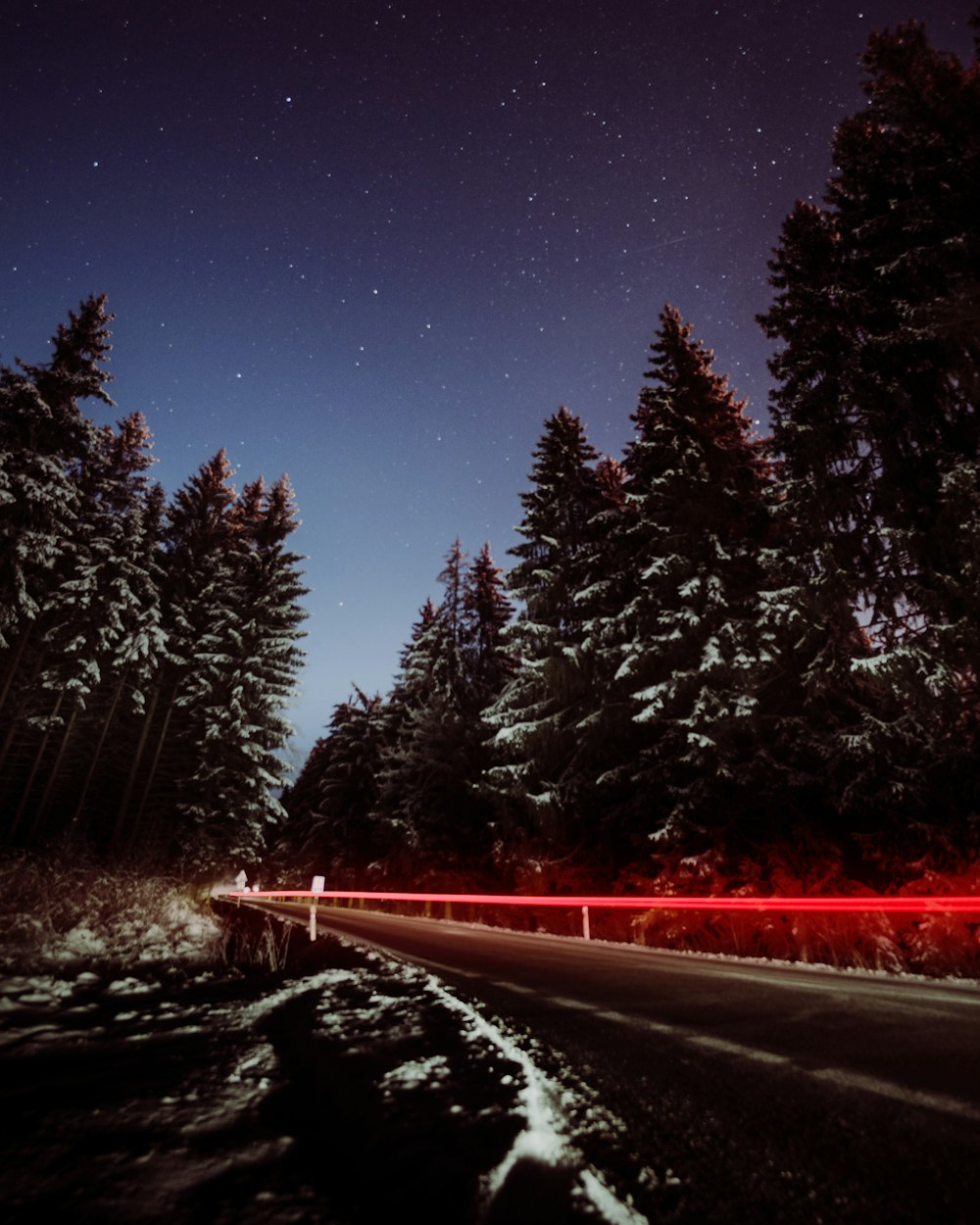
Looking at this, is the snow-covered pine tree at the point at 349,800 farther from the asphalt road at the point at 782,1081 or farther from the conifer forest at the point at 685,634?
the asphalt road at the point at 782,1081

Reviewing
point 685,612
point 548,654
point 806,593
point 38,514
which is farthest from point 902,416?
point 38,514

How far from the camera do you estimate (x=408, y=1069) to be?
312cm

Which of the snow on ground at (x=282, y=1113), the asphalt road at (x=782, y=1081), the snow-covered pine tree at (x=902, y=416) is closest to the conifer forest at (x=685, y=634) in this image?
the snow-covered pine tree at (x=902, y=416)

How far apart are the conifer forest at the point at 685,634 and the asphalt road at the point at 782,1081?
5723mm

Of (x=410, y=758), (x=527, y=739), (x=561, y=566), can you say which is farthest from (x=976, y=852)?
(x=410, y=758)

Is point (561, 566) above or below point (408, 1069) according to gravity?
above

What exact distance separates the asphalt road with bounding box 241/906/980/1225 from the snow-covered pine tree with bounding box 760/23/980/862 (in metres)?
5.41

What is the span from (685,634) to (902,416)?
5.78m

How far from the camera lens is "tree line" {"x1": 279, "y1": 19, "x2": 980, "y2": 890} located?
9859 mm

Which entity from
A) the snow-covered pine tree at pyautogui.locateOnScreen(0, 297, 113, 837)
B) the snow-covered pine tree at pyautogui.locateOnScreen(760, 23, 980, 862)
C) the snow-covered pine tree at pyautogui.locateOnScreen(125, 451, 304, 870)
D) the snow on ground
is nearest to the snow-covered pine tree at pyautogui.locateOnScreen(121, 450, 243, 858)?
the snow-covered pine tree at pyautogui.locateOnScreen(125, 451, 304, 870)

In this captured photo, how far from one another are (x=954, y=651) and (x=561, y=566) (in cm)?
1049

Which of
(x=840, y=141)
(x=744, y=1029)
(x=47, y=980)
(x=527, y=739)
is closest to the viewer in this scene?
(x=744, y=1029)

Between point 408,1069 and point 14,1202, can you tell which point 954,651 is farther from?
point 14,1202

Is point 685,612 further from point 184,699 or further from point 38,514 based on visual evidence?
point 184,699
